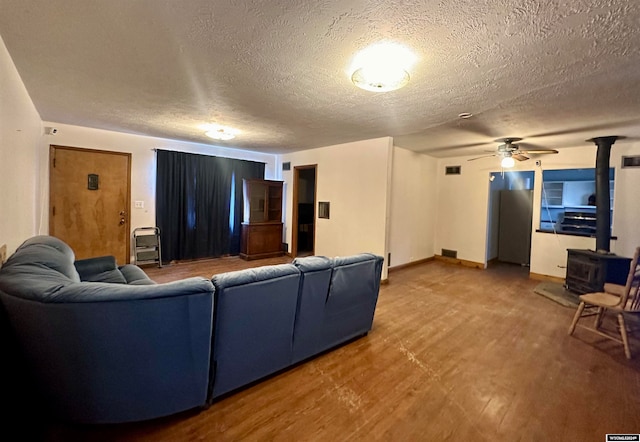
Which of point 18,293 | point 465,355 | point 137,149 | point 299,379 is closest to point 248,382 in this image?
point 299,379

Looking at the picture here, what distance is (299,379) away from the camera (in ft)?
7.12

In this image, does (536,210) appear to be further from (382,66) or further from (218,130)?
(218,130)

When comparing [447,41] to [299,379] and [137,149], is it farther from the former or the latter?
[137,149]

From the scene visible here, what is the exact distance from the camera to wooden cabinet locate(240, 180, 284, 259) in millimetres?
6277

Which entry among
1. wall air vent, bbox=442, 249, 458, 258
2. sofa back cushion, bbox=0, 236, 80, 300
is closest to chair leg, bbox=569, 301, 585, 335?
wall air vent, bbox=442, 249, 458, 258

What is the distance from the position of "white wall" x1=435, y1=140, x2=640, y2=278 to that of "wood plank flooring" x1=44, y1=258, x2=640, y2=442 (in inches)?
92.7

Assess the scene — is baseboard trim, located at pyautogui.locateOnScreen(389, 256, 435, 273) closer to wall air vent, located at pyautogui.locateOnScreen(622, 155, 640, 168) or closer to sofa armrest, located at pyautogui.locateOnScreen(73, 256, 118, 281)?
wall air vent, located at pyautogui.locateOnScreen(622, 155, 640, 168)

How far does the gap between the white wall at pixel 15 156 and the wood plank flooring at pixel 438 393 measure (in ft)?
5.81

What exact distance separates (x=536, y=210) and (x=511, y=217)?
2.95 feet

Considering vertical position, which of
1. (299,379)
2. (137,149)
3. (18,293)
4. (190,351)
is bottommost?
(299,379)

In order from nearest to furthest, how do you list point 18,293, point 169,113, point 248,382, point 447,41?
1. point 18,293
2. point 447,41
3. point 248,382
4. point 169,113

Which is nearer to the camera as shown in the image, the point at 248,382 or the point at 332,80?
the point at 248,382

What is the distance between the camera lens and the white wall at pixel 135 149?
14.4ft

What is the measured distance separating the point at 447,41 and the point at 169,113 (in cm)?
324
